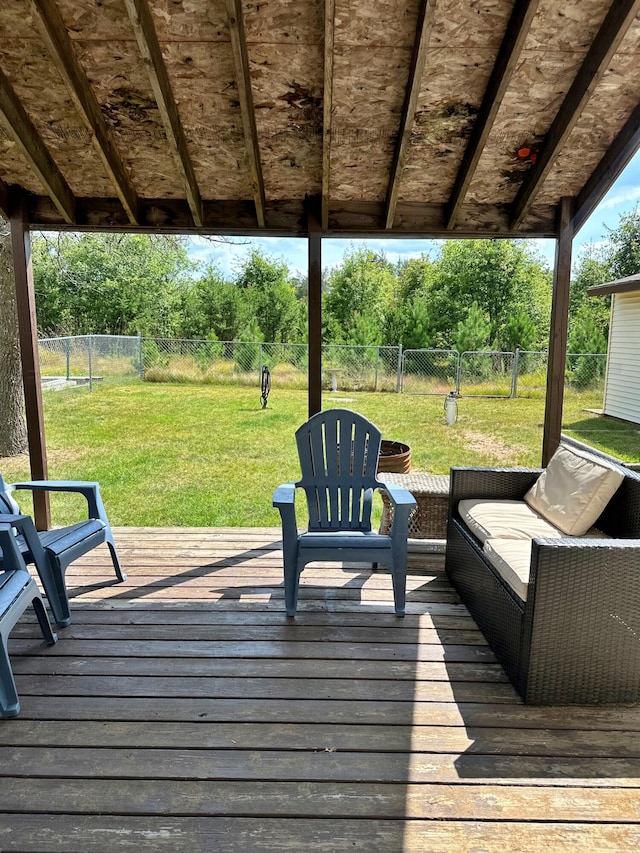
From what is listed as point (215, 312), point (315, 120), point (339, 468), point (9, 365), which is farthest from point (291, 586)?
point (215, 312)

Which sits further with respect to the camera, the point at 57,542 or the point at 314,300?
the point at 314,300

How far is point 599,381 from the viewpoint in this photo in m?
9.52

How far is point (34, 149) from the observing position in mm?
2971

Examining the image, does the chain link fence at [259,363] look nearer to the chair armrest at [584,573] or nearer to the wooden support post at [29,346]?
the wooden support post at [29,346]

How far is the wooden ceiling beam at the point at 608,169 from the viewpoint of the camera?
283 centimetres

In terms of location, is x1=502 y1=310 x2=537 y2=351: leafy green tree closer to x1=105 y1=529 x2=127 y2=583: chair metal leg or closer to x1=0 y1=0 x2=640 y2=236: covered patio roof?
x1=0 y1=0 x2=640 y2=236: covered patio roof

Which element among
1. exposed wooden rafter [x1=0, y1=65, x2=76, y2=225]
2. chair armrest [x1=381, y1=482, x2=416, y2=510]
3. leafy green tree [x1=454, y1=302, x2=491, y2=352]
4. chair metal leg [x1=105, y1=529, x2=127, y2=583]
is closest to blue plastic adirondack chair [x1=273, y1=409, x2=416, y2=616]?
chair armrest [x1=381, y1=482, x2=416, y2=510]

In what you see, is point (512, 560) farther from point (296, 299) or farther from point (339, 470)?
point (296, 299)

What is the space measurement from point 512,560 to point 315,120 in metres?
2.39

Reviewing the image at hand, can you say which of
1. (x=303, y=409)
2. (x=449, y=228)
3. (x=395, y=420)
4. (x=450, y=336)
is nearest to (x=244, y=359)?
(x=303, y=409)

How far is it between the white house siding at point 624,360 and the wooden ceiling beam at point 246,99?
23.2 ft

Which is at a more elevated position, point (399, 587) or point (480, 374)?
point (480, 374)

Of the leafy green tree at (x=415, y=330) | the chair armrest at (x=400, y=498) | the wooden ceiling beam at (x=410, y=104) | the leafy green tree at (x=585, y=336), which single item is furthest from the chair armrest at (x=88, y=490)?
the leafy green tree at (x=585, y=336)

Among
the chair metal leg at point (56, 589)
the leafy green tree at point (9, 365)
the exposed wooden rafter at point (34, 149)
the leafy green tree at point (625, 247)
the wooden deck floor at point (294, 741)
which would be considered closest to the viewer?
the wooden deck floor at point (294, 741)
